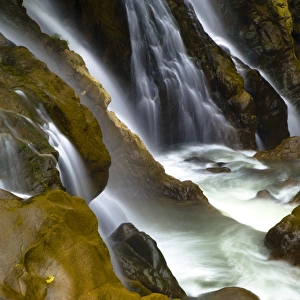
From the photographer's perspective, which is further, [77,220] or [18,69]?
[18,69]

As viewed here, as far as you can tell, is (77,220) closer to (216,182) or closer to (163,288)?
(163,288)

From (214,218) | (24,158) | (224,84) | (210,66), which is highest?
(210,66)

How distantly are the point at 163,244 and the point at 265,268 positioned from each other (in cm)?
198

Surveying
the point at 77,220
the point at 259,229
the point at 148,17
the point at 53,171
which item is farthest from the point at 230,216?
the point at 148,17

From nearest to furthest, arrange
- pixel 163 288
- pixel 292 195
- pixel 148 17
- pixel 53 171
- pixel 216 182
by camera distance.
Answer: pixel 53 171 < pixel 163 288 < pixel 292 195 < pixel 216 182 < pixel 148 17

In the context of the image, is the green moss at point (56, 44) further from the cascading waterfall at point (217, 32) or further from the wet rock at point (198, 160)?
the cascading waterfall at point (217, 32)

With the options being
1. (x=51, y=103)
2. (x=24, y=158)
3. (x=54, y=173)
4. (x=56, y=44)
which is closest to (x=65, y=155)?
(x=51, y=103)

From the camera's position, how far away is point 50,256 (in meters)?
3.66

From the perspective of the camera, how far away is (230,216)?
9.85 metres

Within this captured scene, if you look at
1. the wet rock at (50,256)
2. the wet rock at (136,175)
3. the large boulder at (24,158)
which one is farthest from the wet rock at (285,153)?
Answer: the wet rock at (50,256)

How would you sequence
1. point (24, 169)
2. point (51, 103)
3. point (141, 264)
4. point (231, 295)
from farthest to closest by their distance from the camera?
point (51, 103) → point (141, 264) → point (231, 295) → point (24, 169)

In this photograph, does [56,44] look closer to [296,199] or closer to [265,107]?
[296,199]

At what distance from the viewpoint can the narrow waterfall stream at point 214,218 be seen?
710 centimetres

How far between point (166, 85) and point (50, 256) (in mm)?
12023
